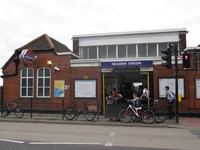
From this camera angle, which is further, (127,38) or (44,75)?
(127,38)

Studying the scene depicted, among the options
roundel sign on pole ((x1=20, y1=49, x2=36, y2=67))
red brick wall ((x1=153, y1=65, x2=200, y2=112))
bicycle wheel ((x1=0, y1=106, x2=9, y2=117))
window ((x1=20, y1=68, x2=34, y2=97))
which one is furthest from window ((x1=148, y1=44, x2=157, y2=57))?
bicycle wheel ((x1=0, y1=106, x2=9, y2=117))

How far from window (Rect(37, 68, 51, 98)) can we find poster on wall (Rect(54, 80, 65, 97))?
0.68m

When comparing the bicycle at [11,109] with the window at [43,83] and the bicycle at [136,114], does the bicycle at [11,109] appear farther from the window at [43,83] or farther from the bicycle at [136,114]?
the bicycle at [136,114]

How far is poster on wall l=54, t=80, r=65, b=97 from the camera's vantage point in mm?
20094

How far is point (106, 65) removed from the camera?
62.2 feet

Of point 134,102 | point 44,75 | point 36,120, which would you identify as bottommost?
point 36,120

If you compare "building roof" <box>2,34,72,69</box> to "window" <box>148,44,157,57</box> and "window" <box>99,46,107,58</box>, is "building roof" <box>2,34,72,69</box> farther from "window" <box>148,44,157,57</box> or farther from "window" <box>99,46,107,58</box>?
"window" <box>148,44,157,57</box>

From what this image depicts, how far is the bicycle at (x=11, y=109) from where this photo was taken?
17781mm

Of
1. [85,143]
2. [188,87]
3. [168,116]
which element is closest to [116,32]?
[188,87]

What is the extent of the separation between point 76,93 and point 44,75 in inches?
118

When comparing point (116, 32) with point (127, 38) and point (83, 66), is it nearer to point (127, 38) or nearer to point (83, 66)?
point (127, 38)

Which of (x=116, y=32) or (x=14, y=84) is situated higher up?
(x=116, y=32)

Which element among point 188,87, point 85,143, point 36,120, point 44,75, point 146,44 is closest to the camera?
point 85,143

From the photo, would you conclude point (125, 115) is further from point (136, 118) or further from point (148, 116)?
point (148, 116)
